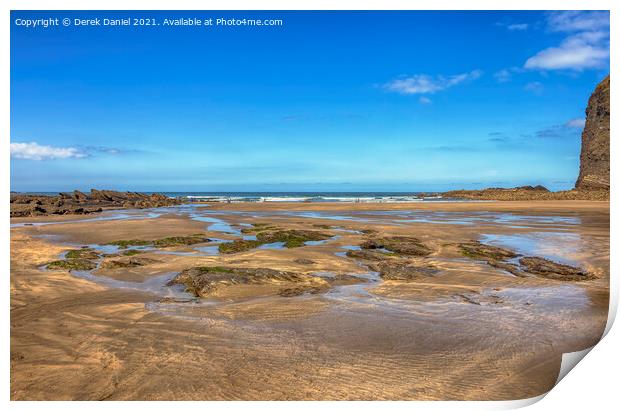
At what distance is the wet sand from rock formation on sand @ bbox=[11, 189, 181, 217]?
85.8 ft

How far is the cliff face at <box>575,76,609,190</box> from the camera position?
4597 cm

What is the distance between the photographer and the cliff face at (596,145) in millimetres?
45969

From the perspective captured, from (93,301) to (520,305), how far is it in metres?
8.02

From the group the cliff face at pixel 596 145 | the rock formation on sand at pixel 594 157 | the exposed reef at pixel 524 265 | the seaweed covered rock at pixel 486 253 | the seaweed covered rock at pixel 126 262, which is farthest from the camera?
the cliff face at pixel 596 145

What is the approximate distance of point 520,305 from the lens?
22.6ft

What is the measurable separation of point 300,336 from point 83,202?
4643cm

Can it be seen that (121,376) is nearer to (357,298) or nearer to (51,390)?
(51,390)

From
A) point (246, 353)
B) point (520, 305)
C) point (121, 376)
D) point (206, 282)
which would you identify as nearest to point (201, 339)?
point (246, 353)

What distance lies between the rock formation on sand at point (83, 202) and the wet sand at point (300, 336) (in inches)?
1030

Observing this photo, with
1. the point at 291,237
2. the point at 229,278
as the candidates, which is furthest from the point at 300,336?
the point at 291,237

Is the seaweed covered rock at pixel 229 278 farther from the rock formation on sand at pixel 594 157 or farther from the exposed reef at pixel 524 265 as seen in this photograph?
the rock formation on sand at pixel 594 157

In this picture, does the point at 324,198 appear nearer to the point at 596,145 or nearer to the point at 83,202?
the point at 596,145

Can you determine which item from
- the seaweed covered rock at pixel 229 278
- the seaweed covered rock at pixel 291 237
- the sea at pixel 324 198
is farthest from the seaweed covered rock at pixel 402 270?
the sea at pixel 324 198

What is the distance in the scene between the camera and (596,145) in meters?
50.7
